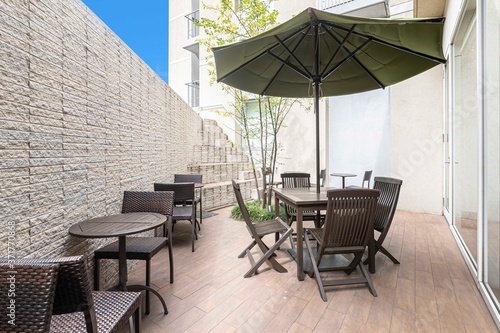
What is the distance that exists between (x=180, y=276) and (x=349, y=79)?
3.30 meters

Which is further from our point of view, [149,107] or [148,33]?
[148,33]

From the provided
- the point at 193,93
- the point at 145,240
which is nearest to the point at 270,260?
the point at 145,240

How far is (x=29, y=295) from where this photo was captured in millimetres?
772

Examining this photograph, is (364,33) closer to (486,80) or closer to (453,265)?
(486,80)

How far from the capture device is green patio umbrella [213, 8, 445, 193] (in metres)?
2.17

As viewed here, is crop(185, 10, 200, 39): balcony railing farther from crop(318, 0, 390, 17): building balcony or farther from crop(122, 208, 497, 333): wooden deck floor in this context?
crop(122, 208, 497, 333): wooden deck floor

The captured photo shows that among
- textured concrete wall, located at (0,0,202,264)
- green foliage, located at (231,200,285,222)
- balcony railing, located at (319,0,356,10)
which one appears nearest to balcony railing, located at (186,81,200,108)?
balcony railing, located at (319,0,356,10)

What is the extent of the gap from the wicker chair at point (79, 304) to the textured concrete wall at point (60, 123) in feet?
1.89

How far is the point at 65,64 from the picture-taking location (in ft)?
5.78

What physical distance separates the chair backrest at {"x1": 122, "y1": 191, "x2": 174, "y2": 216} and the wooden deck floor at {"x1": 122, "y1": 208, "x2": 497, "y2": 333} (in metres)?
0.70

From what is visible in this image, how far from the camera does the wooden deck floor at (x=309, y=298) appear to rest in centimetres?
176

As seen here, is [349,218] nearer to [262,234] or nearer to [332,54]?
[262,234]

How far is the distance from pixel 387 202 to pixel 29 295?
3.01m

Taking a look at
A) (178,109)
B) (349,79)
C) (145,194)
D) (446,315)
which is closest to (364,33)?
(349,79)
